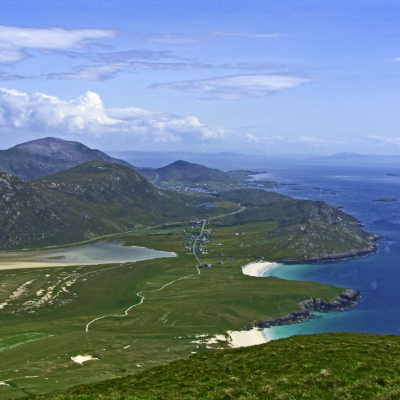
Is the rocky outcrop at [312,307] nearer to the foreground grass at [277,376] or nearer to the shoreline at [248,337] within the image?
the shoreline at [248,337]

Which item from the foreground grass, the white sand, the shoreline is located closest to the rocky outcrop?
the shoreline

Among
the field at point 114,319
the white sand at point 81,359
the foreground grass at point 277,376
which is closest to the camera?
the foreground grass at point 277,376

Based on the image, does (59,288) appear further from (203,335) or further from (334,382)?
(334,382)

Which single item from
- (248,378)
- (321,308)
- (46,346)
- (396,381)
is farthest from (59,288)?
(396,381)

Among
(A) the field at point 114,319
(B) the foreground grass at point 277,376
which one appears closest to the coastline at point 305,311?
(A) the field at point 114,319

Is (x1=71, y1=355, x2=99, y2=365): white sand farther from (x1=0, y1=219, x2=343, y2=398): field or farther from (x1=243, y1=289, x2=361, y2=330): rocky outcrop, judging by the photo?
(x1=243, y1=289, x2=361, y2=330): rocky outcrop

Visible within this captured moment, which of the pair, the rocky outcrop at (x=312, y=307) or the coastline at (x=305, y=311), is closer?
the coastline at (x=305, y=311)
